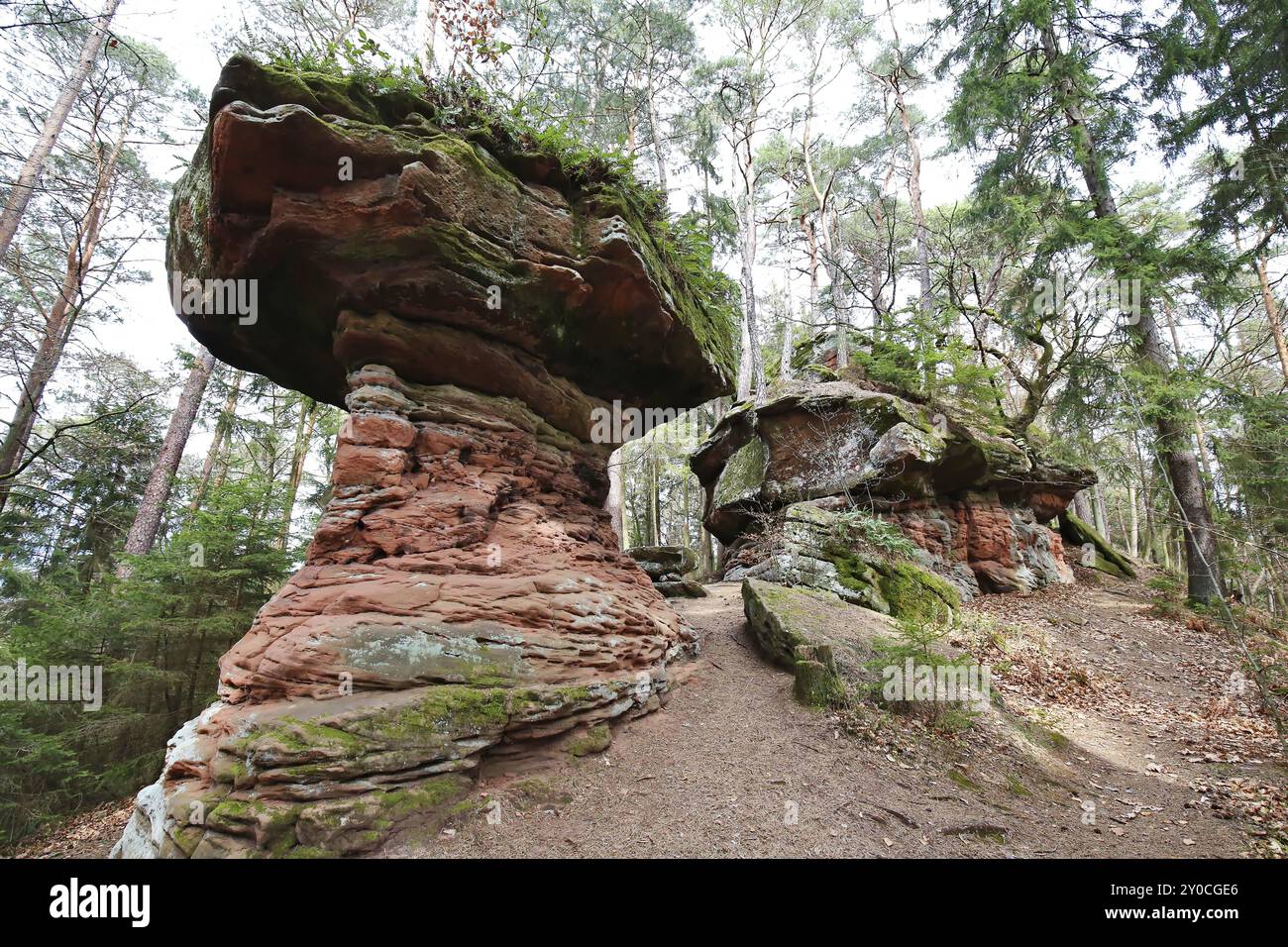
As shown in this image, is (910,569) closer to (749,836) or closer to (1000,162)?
(749,836)

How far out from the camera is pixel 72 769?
6691mm

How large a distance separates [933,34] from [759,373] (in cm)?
1182

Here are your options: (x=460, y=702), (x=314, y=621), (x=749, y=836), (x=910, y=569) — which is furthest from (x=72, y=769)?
(x=910, y=569)

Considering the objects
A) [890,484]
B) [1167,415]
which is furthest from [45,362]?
[1167,415]

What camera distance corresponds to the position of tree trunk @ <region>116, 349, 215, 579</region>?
10.4 m

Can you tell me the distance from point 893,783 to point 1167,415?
9.88 meters

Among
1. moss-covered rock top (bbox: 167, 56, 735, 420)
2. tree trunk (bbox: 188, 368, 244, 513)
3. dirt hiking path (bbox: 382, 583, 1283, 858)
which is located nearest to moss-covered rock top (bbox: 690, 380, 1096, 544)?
A: dirt hiking path (bbox: 382, 583, 1283, 858)

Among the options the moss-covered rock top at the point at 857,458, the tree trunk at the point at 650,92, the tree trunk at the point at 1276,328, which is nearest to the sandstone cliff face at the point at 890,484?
the moss-covered rock top at the point at 857,458

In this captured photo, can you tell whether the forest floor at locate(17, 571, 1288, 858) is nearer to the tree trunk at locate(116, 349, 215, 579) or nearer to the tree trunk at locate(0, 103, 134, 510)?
the tree trunk at locate(116, 349, 215, 579)

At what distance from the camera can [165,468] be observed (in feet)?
36.2

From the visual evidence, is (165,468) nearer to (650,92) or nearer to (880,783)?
(880,783)

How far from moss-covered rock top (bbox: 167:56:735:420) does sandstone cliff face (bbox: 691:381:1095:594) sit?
639cm

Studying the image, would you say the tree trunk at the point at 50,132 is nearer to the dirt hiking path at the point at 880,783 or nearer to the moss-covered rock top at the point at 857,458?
the dirt hiking path at the point at 880,783

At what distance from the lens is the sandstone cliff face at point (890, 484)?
11781mm
